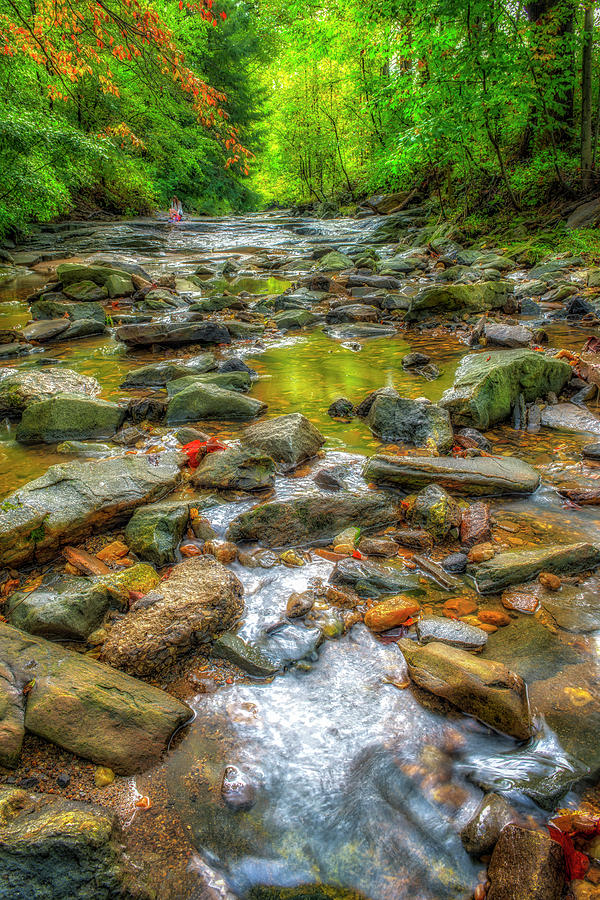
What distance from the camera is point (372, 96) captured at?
17.1 m

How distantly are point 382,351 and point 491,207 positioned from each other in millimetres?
11734

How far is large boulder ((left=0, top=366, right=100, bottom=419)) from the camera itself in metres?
4.98

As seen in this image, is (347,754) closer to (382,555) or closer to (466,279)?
(382,555)

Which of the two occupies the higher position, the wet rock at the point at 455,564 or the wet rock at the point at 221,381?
the wet rock at the point at 221,381

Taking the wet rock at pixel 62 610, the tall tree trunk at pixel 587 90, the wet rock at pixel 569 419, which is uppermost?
the tall tree trunk at pixel 587 90

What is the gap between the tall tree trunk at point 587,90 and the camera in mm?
10648

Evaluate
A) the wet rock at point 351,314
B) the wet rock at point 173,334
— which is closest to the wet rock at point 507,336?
the wet rock at point 351,314

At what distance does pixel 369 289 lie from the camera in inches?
416

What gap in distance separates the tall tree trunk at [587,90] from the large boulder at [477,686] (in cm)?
1362

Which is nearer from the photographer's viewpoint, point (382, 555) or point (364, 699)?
point (364, 699)

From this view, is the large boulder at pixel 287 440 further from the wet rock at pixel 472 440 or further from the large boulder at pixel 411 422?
the wet rock at pixel 472 440

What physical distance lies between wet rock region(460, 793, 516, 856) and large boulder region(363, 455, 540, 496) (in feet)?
6.54

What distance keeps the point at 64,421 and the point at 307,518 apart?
2623 mm

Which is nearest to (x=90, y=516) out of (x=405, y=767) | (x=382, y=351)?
(x=405, y=767)
